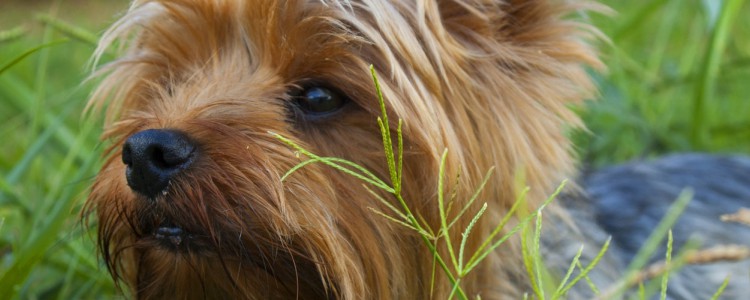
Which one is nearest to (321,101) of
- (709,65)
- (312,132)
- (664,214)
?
(312,132)

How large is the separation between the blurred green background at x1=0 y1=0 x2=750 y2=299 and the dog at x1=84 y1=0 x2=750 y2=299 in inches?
12.2

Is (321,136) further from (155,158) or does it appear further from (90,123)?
(90,123)

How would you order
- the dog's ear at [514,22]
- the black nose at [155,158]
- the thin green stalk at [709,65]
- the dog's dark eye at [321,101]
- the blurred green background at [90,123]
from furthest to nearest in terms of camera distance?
the thin green stalk at [709,65]
the blurred green background at [90,123]
the dog's ear at [514,22]
the dog's dark eye at [321,101]
the black nose at [155,158]

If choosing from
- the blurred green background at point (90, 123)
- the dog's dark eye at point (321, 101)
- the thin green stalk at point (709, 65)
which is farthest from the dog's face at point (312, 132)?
the thin green stalk at point (709, 65)

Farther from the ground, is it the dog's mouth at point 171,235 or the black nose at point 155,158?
the black nose at point 155,158

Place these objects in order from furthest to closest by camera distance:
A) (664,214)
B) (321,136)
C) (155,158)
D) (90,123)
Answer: (664,214) < (90,123) < (321,136) < (155,158)

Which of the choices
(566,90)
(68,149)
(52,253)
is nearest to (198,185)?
(566,90)

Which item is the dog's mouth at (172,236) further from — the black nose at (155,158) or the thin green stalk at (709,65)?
the thin green stalk at (709,65)

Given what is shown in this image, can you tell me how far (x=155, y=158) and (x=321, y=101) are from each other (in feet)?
1.84

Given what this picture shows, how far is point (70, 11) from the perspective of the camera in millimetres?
13062

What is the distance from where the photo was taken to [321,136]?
2781 mm

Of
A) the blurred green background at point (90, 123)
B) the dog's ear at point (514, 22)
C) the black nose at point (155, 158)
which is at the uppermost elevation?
the dog's ear at point (514, 22)

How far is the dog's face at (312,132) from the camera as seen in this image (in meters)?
2.46

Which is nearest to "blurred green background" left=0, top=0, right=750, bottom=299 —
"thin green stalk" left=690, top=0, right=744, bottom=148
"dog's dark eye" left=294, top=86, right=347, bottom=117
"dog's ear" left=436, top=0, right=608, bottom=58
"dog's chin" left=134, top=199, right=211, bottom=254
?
"thin green stalk" left=690, top=0, right=744, bottom=148
